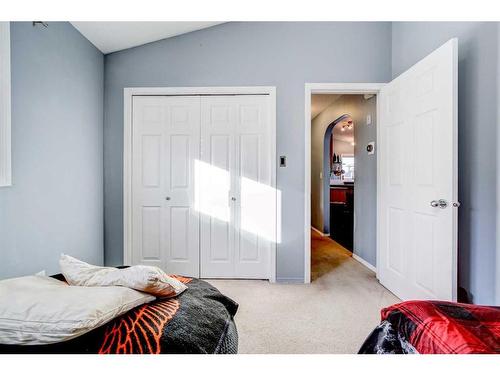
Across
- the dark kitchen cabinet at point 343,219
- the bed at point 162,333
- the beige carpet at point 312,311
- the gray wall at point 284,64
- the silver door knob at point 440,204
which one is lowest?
the beige carpet at point 312,311

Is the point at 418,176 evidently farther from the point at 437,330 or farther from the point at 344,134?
the point at 344,134

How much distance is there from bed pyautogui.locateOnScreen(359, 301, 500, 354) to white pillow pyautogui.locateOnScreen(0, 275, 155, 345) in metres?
0.90

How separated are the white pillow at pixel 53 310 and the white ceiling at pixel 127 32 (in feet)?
7.79

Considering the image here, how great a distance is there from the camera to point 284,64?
276 centimetres

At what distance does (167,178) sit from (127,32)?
4.74 ft

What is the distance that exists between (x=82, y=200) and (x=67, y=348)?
2.09 meters

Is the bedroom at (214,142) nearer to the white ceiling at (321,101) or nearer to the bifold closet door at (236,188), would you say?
the bifold closet door at (236,188)

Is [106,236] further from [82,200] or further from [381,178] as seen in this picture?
[381,178]

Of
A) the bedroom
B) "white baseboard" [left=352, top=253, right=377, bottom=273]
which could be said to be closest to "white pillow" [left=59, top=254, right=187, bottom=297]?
the bedroom

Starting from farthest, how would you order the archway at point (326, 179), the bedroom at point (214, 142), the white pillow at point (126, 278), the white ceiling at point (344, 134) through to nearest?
the white ceiling at point (344, 134) < the archway at point (326, 179) < the bedroom at point (214, 142) < the white pillow at point (126, 278)

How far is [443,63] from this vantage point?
1880 millimetres

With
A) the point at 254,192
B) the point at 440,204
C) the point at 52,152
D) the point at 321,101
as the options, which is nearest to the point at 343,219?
the point at 321,101

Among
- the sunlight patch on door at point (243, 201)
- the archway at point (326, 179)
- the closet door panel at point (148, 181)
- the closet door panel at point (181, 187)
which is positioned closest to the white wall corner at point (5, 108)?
the closet door panel at point (148, 181)

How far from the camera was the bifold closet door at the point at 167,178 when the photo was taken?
283 cm
